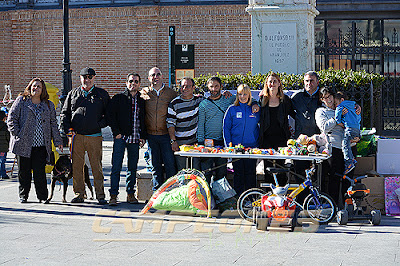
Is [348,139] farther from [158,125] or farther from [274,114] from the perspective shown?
[158,125]

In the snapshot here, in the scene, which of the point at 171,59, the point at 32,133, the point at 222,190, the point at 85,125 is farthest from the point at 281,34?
the point at 171,59

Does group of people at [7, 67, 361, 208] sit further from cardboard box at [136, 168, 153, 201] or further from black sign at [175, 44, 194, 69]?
black sign at [175, 44, 194, 69]

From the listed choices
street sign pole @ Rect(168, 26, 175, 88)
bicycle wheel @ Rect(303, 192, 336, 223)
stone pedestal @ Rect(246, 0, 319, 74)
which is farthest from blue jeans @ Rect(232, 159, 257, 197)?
street sign pole @ Rect(168, 26, 175, 88)

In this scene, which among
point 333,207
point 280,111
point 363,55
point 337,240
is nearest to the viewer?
point 337,240

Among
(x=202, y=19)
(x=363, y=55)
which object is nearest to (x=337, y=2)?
(x=363, y=55)

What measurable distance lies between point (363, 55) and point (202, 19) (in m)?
5.90

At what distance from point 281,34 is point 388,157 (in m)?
3.39

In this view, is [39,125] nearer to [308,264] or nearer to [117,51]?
[308,264]

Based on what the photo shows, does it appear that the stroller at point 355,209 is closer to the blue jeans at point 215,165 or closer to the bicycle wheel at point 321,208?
the bicycle wheel at point 321,208

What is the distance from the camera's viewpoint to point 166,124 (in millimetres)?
9711

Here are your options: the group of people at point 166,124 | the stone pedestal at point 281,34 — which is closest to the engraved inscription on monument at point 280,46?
the stone pedestal at point 281,34

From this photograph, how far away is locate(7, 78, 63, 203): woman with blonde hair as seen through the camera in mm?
9977

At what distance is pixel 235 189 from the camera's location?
30.9 ft

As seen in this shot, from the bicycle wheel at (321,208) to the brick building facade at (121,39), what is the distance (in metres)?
16.1
